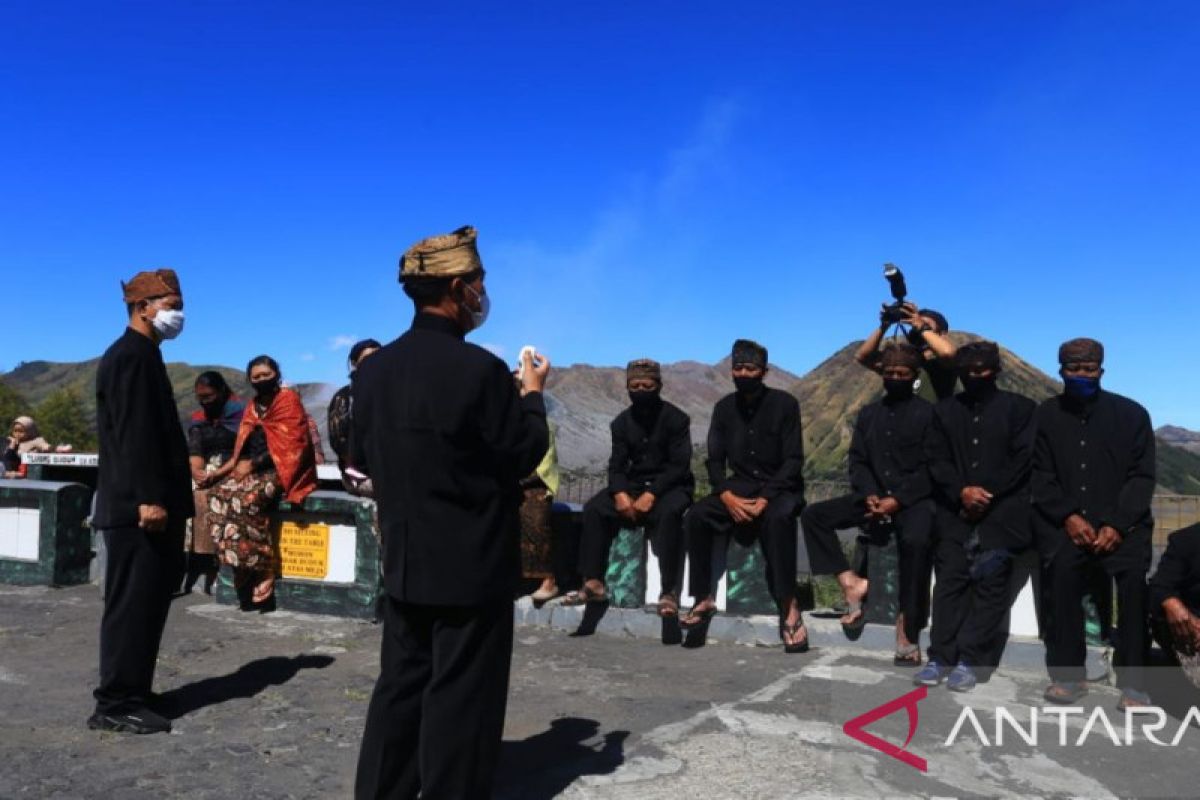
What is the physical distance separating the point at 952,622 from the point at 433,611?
12.4 ft

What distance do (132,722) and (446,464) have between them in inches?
95.9

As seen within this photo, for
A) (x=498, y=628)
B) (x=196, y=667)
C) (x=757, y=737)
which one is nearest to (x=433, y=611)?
(x=498, y=628)

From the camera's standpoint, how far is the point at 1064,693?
512 centimetres

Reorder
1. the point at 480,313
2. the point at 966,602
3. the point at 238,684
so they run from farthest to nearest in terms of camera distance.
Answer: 1. the point at 966,602
2. the point at 238,684
3. the point at 480,313

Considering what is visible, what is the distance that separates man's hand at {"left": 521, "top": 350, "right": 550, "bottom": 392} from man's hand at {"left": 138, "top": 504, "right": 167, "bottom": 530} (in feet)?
6.58

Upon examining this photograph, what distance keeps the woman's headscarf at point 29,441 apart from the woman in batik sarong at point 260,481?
466 cm

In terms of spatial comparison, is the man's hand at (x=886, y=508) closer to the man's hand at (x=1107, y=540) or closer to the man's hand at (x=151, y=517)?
the man's hand at (x=1107, y=540)

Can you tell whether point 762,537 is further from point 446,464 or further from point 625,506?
point 446,464

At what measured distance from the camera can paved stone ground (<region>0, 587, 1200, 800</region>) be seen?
3.80m

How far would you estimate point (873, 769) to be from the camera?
3.97 metres

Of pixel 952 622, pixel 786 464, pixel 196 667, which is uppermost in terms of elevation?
pixel 786 464

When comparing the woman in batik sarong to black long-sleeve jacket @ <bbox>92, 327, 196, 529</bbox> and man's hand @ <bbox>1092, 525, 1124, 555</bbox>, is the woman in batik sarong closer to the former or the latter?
black long-sleeve jacket @ <bbox>92, 327, 196, 529</bbox>

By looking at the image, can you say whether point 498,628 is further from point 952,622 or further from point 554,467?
point 554,467

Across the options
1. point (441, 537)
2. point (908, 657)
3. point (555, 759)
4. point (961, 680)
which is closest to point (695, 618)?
point (908, 657)
